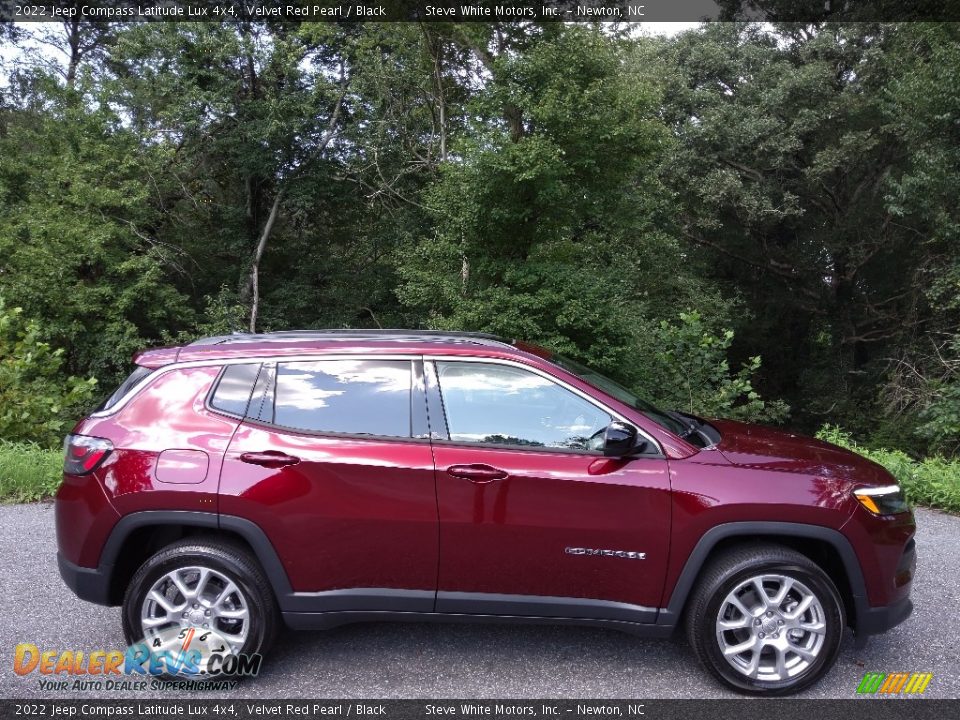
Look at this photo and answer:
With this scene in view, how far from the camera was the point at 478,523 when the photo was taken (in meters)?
3.16

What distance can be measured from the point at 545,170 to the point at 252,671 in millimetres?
8874

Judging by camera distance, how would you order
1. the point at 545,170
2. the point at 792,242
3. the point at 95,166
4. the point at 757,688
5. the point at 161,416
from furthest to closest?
the point at 792,242 < the point at 95,166 < the point at 545,170 < the point at 161,416 < the point at 757,688

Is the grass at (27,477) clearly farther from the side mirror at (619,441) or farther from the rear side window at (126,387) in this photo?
the side mirror at (619,441)

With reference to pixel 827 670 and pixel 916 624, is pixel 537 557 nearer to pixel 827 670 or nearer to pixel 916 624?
pixel 827 670

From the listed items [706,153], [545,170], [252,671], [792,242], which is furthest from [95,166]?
[792,242]

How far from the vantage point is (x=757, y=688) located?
313 centimetres

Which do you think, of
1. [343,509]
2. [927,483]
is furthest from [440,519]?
[927,483]

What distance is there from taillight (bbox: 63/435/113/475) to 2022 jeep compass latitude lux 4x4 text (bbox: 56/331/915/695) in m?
0.01

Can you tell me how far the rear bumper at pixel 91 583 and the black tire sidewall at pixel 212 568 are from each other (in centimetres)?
15

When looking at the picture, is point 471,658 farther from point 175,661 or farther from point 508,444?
point 175,661

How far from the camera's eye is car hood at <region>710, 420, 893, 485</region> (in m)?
3.26

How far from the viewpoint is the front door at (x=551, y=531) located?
315 centimetres

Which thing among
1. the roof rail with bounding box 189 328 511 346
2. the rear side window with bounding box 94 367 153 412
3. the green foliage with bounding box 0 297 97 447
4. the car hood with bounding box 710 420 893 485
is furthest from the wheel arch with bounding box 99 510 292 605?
the green foliage with bounding box 0 297 97 447

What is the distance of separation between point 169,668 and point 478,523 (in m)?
1.61
